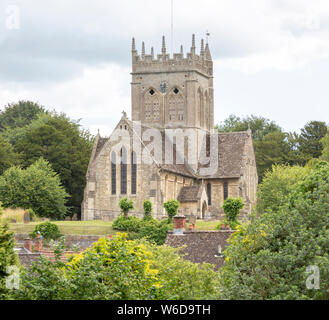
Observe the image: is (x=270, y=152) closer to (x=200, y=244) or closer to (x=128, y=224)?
(x=128, y=224)

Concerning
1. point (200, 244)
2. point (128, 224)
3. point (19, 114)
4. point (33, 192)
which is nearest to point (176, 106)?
A: point (33, 192)

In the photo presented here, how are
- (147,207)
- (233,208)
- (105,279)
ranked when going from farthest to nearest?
(147,207), (233,208), (105,279)

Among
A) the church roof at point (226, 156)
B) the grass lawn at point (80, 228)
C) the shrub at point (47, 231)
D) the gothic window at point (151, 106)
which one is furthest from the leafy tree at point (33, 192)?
the gothic window at point (151, 106)

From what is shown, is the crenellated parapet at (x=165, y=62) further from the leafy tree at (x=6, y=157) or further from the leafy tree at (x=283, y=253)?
the leafy tree at (x=283, y=253)

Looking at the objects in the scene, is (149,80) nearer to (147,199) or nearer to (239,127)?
(147,199)

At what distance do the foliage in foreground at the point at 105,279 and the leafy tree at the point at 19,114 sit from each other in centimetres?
8992

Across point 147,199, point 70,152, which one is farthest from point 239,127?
point 147,199

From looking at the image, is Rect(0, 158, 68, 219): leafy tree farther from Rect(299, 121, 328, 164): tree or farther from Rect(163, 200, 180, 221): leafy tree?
Rect(299, 121, 328, 164): tree

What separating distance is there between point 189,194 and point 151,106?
40.1 feet

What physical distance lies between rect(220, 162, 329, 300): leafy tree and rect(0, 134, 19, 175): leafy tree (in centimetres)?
6223

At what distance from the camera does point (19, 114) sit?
11738cm

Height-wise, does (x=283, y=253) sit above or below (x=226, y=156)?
A: below

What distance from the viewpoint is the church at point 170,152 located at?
256 ft

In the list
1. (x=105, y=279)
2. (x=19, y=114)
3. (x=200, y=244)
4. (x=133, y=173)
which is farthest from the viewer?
(x=19, y=114)
